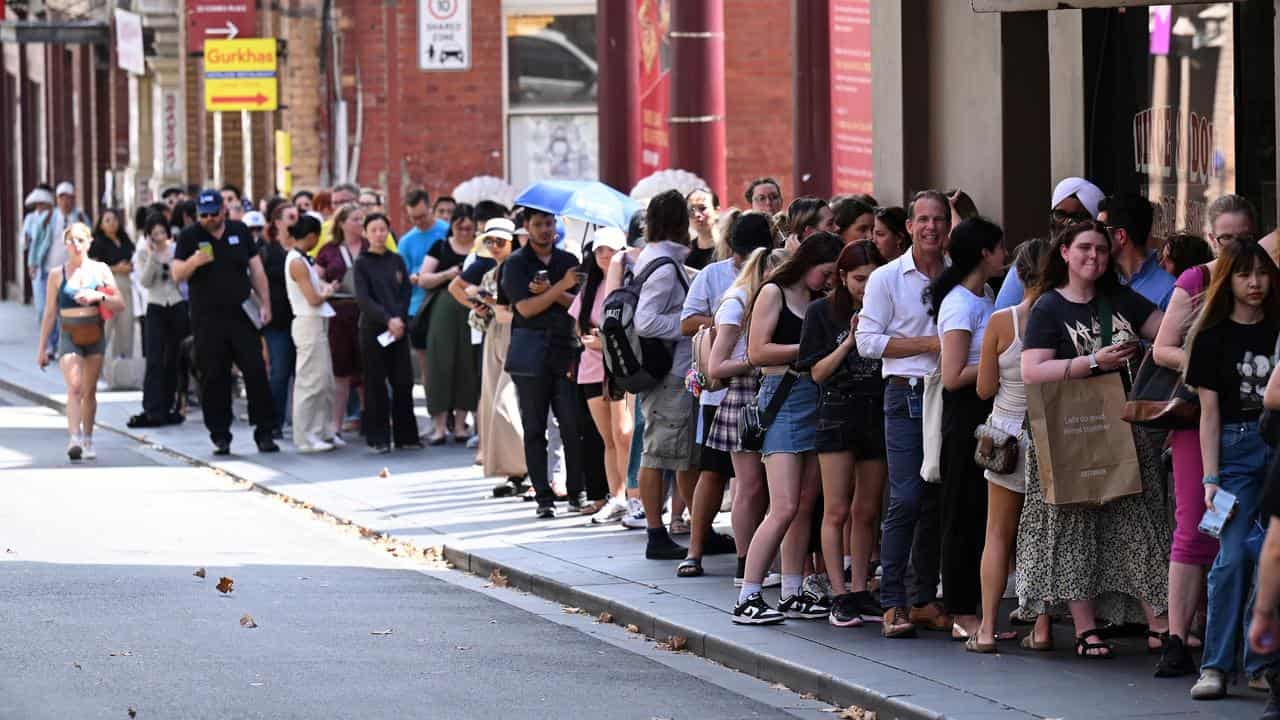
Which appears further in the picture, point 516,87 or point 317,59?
point 317,59

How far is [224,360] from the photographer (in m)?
18.1

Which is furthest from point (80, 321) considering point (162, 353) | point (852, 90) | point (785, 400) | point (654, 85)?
point (785, 400)

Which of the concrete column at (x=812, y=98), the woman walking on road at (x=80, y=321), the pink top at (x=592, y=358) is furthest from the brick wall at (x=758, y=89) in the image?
the pink top at (x=592, y=358)

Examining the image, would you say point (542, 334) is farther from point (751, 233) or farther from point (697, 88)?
point (697, 88)

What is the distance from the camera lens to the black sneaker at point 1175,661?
8.69 meters

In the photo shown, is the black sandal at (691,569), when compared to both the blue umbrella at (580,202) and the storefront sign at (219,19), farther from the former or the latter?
the storefront sign at (219,19)

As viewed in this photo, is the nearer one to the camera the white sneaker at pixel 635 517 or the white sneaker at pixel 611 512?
the white sneaker at pixel 635 517

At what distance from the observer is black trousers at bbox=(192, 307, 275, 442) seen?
711 inches

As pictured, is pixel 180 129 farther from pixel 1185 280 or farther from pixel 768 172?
pixel 1185 280

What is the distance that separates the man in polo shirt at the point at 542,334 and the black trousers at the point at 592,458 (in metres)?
0.22

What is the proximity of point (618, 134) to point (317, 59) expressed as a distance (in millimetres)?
10411

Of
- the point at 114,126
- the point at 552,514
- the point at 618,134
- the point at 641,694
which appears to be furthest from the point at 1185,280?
the point at 114,126

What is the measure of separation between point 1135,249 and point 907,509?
1.48 m

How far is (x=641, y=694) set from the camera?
896 centimetres
